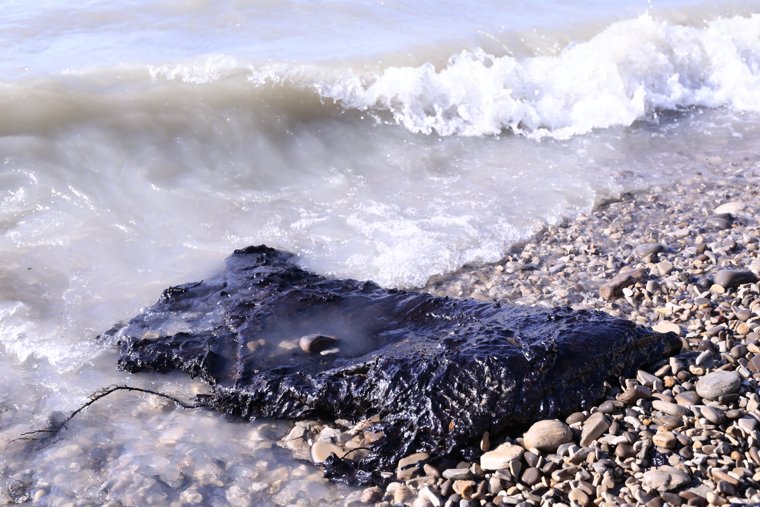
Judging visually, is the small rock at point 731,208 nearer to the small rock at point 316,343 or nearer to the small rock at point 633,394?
the small rock at point 633,394

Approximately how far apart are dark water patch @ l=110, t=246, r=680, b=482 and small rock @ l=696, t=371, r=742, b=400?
37 cm

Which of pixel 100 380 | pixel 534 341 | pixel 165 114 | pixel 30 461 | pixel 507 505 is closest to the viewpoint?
pixel 507 505

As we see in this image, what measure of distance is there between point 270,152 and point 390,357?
3.98 meters

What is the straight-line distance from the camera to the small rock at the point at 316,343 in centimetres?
447

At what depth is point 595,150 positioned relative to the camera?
812 centimetres

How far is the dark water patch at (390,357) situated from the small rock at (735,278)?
0.98m

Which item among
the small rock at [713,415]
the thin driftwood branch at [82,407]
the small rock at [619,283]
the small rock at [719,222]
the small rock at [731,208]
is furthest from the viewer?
the small rock at [731,208]

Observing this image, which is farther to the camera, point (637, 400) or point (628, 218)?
point (628, 218)

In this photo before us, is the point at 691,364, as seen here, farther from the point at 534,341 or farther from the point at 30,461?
the point at 30,461

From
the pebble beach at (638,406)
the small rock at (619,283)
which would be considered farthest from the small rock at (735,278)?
the small rock at (619,283)

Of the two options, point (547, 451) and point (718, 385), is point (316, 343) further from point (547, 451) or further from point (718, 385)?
point (718, 385)

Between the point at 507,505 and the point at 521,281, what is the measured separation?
2375mm

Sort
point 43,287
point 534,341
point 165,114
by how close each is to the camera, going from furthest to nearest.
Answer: point 165,114 → point 43,287 → point 534,341

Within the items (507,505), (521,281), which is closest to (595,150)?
(521,281)
